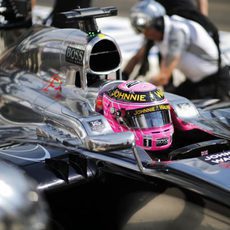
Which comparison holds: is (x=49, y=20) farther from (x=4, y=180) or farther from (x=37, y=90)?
(x=4, y=180)

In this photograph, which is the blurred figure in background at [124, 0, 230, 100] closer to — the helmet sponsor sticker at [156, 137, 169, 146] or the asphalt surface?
the helmet sponsor sticker at [156, 137, 169, 146]

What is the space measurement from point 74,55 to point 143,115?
28.4 inches

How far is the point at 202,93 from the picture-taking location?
215 inches

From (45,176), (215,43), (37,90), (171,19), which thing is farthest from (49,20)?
(45,176)

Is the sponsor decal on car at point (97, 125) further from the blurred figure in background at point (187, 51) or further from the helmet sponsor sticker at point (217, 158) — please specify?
the blurred figure in background at point (187, 51)

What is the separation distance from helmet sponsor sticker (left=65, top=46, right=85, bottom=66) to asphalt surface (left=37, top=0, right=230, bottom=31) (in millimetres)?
6836

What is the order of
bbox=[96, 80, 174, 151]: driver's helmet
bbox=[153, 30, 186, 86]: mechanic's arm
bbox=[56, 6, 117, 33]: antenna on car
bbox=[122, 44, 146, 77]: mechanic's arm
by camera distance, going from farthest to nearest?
bbox=[122, 44, 146, 77]: mechanic's arm
bbox=[153, 30, 186, 86]: mechanic's arm
bbox=[56, 6, 117, 33]: antenna on car
bbox=[96, 80, 174, 151]: driver's helmet

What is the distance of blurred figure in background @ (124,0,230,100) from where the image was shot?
5324 millimetres

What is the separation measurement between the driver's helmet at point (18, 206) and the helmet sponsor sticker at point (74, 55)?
6.50 feet

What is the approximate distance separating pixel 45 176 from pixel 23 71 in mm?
1292

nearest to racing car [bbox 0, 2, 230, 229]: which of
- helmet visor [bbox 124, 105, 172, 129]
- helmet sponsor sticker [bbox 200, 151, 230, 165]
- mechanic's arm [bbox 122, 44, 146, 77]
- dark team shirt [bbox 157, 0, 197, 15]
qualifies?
helmet sponsor sticker [bbox 200, 151, 230, 165]

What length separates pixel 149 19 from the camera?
538 cm

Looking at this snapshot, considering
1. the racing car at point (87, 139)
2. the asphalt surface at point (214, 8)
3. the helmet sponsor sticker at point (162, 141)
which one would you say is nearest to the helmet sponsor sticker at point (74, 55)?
→ the racing car at point (87, 139)

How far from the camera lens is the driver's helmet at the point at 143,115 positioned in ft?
10.6
